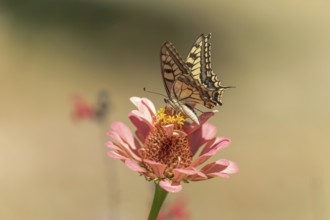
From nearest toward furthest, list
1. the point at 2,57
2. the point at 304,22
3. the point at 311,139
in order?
the point at 311,139
the point at 2,57
the point at 304,22

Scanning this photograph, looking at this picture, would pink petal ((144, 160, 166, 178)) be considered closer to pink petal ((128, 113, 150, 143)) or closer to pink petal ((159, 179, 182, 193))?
pink petal ((159, 179, 182, 193))

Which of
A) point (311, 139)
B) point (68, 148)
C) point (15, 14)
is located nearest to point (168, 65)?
point (68, 148)

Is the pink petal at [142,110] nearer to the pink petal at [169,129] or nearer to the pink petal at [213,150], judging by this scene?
the pink petal at [169,129]

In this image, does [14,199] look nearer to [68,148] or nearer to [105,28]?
[68,148]

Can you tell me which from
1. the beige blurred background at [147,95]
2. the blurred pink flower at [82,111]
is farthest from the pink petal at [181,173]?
the beige blurred background at [147,95]

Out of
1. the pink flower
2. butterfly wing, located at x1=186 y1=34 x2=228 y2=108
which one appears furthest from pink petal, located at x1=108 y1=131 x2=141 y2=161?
butterfly wing, located at x1=186 y1=34 x2=228 y2=108

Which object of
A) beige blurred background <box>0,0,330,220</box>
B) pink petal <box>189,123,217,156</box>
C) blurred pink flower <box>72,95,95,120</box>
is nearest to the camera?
pink petal <box>189,123,217,156</box>
